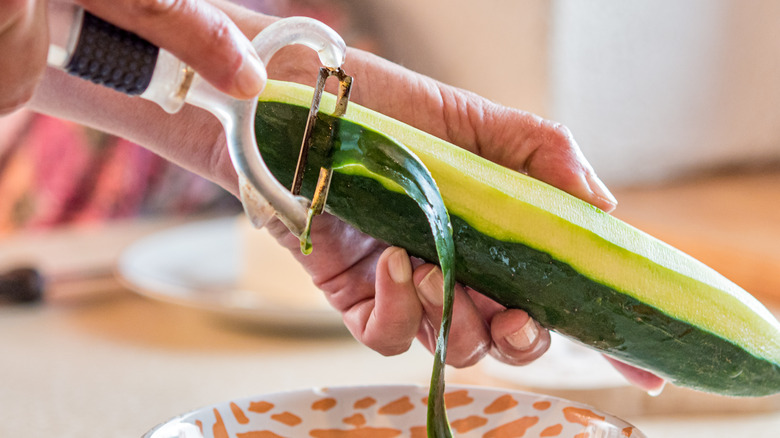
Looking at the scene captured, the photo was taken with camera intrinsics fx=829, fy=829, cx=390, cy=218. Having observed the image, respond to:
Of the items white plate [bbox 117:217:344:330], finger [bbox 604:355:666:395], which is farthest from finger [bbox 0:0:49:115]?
white plate [bbox 117:217:344:330]

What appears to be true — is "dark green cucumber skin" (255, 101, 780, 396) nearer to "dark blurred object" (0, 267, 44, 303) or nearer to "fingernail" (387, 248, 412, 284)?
"fingernail" (387, 248, 412, 284)

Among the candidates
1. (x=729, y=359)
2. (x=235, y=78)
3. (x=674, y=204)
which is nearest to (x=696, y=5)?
(x=674, y=204)

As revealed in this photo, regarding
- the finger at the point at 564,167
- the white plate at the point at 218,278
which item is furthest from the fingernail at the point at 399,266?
the white plate at the point at 218,278

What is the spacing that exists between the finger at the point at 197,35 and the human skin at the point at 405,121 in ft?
0.59

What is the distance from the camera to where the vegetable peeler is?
0.39 m

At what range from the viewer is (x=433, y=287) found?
2.02ft

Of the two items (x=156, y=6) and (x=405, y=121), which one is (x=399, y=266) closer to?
(x=405, y=121)

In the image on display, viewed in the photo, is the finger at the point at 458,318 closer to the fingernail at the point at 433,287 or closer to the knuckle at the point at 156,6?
the fingernail at the point at 433,287

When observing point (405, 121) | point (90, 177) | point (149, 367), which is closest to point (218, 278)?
point (149, 367)

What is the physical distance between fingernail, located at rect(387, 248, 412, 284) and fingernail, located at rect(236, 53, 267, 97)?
21cm

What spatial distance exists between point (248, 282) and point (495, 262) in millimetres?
825

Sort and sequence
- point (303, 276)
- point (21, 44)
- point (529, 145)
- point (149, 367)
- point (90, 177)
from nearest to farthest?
point (21, 44) → point (529, 145) → point (149, 367) → point (303, 276) → point (90, 177)

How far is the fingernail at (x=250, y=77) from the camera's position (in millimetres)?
415

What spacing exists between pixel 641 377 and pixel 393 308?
0.24m
